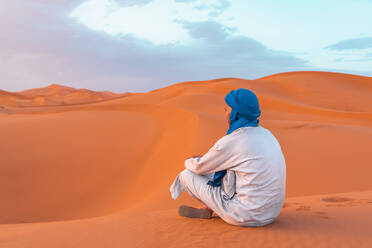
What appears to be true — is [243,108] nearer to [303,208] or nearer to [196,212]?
[196,212]

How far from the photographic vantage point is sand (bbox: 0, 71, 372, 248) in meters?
3.21

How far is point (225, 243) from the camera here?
9.82ft

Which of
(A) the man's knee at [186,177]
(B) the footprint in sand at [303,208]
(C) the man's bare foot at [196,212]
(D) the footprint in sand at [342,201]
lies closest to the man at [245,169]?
(A) the man's knee at [186,177]

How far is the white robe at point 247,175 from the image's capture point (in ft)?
9.90

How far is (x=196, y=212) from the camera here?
3740mm

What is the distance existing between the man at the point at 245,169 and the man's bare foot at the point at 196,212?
356 millimetres

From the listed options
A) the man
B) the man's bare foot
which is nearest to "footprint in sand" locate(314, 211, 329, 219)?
the man

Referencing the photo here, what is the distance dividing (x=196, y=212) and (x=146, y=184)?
156 inches

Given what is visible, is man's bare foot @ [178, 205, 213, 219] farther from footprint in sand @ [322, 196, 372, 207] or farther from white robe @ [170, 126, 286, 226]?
footprint in sand @ [322, 196, 372, 207]

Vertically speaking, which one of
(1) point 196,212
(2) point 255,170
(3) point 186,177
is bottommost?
(1) point 196,212

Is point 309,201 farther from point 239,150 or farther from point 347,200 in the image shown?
point 239,150

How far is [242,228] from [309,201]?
2072mm

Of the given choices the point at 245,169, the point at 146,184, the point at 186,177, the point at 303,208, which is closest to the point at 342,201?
the point at 303,208

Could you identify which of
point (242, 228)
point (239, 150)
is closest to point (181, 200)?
point (242, 228)
